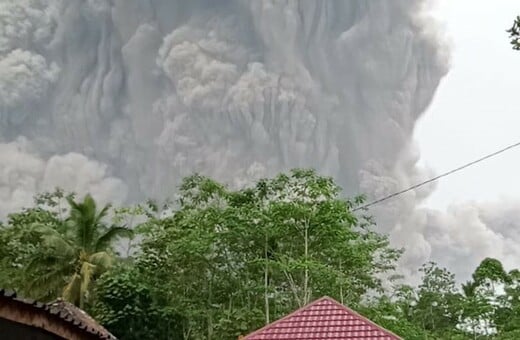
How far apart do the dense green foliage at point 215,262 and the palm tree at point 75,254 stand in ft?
0.12

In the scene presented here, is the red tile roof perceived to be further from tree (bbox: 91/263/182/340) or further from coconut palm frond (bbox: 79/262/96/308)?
coconut palm frond (bbox: 79/262/96/308)

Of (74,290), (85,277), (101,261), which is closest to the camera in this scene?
(85,277)

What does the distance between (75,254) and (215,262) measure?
5.16 metres

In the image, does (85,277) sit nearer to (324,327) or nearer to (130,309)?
(130,309)

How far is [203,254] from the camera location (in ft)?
74.7

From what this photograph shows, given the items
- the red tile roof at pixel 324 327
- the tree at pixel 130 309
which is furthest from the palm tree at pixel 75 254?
the red tile roof at pixel 324 327

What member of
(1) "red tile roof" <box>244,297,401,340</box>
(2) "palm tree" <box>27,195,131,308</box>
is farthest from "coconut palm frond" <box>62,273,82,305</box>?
(1) "red tile roof" <box>244,297,401,340</box>

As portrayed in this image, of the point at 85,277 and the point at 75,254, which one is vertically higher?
the point at 75,254

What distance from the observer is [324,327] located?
10031 millimetres

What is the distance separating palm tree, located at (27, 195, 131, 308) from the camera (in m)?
23.6

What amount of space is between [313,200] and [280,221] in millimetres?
1325

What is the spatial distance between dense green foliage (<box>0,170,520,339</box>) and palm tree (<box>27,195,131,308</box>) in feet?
0.12

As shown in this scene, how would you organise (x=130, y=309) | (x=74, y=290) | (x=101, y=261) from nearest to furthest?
(x=130, y=309) < (x=74, y=290) < (x=101, y=261)

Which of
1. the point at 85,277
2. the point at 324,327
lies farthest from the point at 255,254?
the point at 324,327
